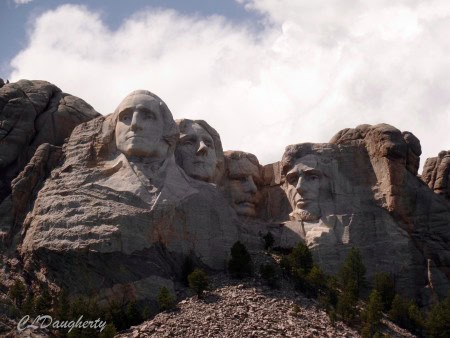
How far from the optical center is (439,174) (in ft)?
162

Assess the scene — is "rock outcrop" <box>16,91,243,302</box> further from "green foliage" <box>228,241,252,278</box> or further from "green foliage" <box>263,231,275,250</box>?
"green foliage" <box>263,231,275,250</box>

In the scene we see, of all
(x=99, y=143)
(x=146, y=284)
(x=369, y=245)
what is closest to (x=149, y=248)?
(x=146, y=284)

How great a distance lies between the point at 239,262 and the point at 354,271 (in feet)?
13.4

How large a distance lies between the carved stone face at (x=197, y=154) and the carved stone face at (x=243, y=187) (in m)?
1.59

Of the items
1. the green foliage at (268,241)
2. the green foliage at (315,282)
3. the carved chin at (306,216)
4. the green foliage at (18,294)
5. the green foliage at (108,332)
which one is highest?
the carved chin at (306,216)

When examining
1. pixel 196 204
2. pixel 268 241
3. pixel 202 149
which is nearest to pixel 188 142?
pixel 202 149

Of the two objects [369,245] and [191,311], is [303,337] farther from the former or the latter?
[369,245]

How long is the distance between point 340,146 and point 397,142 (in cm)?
211

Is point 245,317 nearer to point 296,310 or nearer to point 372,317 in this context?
point 296,310

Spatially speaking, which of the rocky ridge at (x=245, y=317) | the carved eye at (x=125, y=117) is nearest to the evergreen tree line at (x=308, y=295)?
the rocky ridge at (x=245, y=317)

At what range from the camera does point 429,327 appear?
41.8 metres

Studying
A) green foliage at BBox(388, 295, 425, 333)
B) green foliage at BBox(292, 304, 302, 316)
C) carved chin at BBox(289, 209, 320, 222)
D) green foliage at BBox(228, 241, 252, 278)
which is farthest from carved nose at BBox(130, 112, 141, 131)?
green foliage at BBox(388, 295, 425, 333)

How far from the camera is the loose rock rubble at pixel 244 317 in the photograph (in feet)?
127

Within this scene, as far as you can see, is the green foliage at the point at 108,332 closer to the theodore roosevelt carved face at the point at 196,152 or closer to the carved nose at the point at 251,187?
the theodore roosevelt carved face at the point at 196,152
